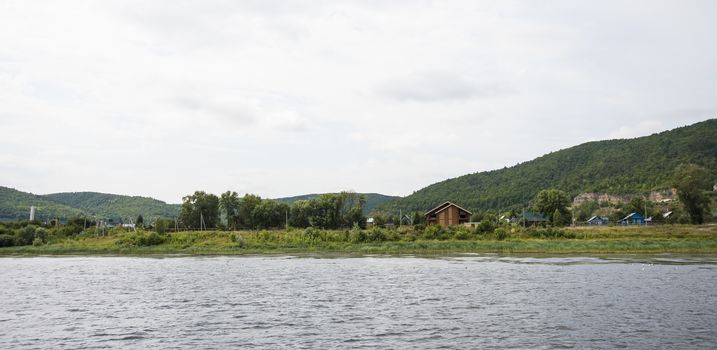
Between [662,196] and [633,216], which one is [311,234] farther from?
[662,196]

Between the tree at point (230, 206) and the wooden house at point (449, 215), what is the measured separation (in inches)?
1891

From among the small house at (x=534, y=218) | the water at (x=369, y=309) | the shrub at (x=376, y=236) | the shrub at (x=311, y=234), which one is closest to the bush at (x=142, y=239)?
the shrub at (x=311, y=234)

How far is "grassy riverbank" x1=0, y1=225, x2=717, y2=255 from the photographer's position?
8138cm

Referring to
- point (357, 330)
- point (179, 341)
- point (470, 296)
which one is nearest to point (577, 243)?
point (470, 296)

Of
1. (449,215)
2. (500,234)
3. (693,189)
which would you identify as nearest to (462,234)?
(500,234)

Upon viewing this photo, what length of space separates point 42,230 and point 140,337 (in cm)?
10525

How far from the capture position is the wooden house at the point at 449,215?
131 metres

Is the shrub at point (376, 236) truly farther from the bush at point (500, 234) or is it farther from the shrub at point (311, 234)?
the bush at point (500, 234)

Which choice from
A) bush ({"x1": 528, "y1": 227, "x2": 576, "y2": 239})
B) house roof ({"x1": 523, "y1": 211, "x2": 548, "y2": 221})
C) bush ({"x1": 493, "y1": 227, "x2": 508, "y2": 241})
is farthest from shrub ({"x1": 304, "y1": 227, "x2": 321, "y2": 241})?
house roof ({"x1": 523, "y1": 211, "x2": 548, "y2": 221})

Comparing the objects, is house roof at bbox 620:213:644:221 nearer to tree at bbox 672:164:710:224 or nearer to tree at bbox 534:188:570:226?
tree at bbox 534:188:570:226

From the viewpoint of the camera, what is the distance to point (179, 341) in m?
23.5

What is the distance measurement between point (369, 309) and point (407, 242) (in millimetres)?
60772

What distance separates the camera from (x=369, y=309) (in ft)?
103

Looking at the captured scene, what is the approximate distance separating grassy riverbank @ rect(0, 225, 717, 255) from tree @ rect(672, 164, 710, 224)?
11.4 meters
